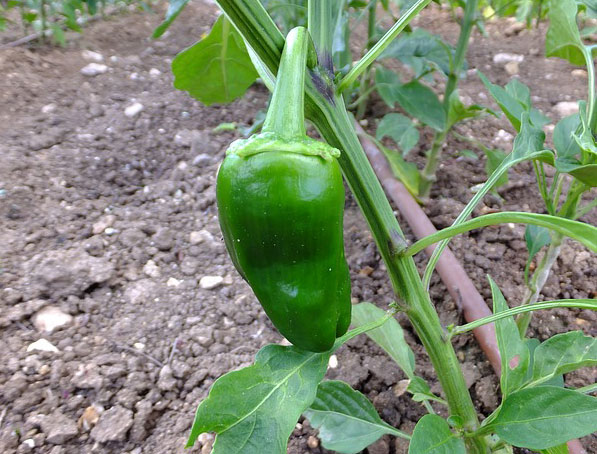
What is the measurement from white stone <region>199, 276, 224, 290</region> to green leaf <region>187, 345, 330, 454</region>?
712 mm

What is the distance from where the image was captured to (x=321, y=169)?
1.76 ft

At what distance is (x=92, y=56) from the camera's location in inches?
94.5

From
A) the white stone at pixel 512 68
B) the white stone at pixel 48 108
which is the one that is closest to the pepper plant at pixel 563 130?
the white stone at pixel 512 68

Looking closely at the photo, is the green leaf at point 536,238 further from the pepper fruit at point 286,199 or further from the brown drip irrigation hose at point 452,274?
the pepper fruit at point 286,199

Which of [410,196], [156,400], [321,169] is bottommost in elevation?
[156,400]

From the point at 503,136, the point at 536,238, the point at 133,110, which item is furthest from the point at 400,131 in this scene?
the point at 133,110

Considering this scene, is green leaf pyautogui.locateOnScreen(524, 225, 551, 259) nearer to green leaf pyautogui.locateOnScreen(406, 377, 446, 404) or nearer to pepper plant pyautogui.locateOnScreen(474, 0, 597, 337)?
pepper plant pyautogui.locateOnScreen(474, 0, 597, 337)

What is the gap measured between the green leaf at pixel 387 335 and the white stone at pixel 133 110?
57.7 inches

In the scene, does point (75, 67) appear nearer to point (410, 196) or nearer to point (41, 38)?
point (41, 38)

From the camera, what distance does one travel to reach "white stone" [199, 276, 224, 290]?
1.36m

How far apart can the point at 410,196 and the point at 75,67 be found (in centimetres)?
171

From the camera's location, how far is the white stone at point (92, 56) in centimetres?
238

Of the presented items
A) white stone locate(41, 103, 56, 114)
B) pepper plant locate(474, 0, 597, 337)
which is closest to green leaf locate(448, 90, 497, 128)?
pepper plant locate(474, 0, 597, 337)

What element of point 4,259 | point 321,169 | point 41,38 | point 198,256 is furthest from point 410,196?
point 41,38
